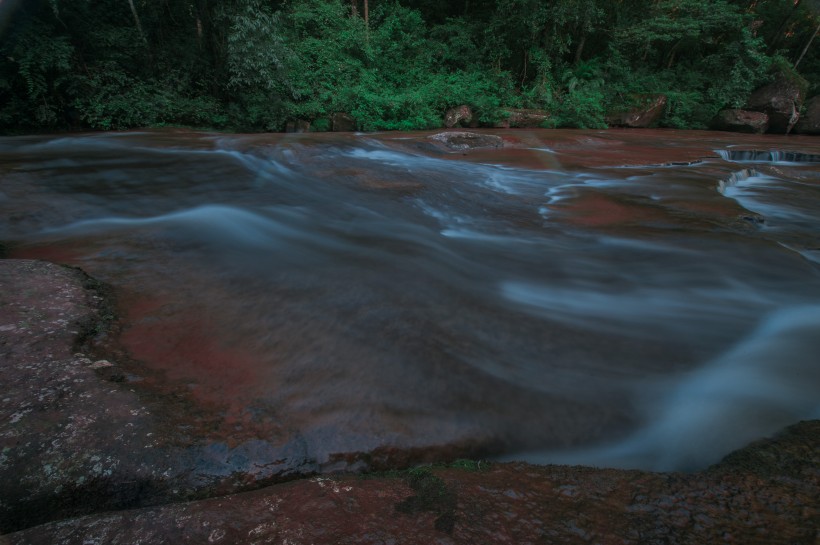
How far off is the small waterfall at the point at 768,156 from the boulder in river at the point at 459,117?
7537 millimetres

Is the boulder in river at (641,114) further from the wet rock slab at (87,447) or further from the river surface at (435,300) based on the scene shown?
the wet rock slab at (87,447)

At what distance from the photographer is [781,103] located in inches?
607

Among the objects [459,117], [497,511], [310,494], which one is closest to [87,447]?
[310,494]

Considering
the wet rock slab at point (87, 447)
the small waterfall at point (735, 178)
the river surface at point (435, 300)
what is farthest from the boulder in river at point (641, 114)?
the wet rock slab at point (87, 447)

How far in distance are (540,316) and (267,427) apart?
6.15ft

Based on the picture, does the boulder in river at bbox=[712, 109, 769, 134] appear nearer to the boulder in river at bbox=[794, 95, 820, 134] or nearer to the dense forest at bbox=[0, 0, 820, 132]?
the dense forest at bbox=[0, 0, 820, 132]

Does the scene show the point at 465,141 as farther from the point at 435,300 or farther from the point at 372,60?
the point at 372,60

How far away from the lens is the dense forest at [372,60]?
11242 millimetres

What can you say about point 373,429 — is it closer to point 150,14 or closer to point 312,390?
point 312,390

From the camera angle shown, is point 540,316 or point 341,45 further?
point 341,45

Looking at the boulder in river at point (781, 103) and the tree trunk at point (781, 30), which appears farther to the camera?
the tree trunk at point (781, 30)

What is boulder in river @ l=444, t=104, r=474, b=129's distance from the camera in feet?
46.9

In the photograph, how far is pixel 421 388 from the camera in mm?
1816

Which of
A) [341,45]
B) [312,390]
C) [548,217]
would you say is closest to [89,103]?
[341,45]
